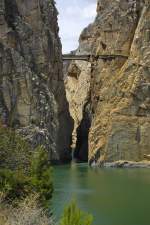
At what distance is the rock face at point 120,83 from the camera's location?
3590 inches

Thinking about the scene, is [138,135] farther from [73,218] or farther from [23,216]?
[73,218]

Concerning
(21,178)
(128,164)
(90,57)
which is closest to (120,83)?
(90,57)

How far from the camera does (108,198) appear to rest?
4466 centimetres

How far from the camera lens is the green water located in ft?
113

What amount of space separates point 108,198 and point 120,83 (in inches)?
1993

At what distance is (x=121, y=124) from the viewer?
91.4 meters

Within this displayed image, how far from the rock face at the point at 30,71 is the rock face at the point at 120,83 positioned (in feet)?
20.9

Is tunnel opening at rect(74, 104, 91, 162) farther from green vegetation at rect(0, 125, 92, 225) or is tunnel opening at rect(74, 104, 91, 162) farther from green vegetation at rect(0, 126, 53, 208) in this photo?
green vegetation at rect(0, 126, 53, 208)

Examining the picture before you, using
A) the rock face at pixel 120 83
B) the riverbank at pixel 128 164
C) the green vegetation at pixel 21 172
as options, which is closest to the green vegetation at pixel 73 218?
the green vegetation at pixel 21 172

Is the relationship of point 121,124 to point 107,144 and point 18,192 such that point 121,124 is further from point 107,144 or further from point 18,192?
point 18,192

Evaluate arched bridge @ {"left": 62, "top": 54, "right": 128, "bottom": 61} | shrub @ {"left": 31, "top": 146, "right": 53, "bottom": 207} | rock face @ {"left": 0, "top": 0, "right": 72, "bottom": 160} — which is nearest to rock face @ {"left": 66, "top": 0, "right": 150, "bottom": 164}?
arched bridge @ {"left": 62, "top": 54, "right": 128, "bottom": 61}

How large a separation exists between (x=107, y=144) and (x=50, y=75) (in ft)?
44.2

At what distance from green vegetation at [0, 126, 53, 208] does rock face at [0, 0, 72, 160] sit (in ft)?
179

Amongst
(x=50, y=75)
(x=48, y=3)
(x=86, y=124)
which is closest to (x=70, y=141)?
(x=86, y=124)
